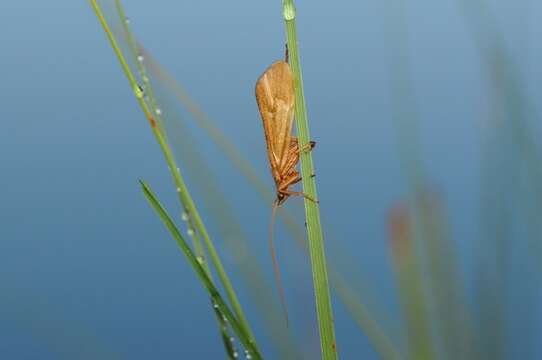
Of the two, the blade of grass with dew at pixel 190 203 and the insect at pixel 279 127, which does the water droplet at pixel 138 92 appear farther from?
the insect at pixel 279 127

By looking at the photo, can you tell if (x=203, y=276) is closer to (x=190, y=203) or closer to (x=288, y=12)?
(x=190, y=203)

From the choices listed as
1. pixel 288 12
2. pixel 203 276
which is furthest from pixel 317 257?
pixel 288 12

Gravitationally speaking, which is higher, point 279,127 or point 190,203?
point 279,127

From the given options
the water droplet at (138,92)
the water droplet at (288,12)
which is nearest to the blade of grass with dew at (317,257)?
the water droplet at (288,12)

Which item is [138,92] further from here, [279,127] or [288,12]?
[279,127]

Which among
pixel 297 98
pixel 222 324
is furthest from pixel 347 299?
pixel 297 98

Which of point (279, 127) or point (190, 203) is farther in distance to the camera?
point (279, 127)

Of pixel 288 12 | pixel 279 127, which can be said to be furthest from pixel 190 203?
pixel 279 127

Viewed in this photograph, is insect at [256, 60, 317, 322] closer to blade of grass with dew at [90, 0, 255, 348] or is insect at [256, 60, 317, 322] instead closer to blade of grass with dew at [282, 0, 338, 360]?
blade of grass with dew at [282, 0, 338, 360]

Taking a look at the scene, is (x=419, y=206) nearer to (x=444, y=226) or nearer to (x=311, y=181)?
(x=444, y=226)
